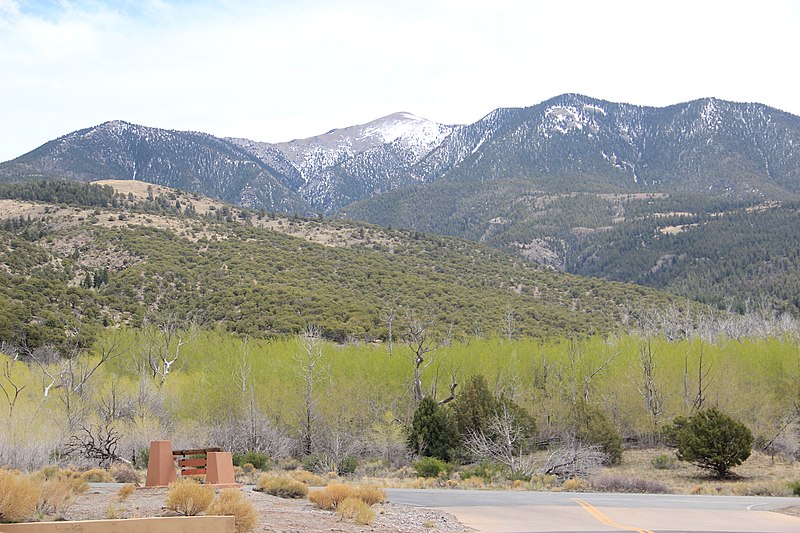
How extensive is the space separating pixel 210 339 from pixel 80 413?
16652 millimetres

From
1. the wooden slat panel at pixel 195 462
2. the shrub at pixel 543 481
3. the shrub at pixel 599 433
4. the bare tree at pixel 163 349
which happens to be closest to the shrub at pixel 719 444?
the shrub at pixel 599 433

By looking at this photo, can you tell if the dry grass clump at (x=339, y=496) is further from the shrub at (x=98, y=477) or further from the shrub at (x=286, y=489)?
the shrub at (x=98, y=477)

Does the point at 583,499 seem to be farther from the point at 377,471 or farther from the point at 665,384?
the point at 665,384

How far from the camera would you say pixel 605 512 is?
19.8 meters

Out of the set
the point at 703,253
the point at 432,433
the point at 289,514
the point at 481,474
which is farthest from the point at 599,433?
the point at 703,253

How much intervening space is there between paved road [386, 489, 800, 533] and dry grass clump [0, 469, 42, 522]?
27.0ft

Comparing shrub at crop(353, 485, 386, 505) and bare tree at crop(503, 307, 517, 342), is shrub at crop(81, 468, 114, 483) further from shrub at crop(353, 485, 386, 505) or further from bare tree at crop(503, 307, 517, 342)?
bare tree at crop(503, 307, 517, 342)

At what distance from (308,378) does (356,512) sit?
1124 inches

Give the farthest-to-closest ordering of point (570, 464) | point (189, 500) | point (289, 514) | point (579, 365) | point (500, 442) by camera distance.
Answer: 1. point (579, 365)
2. point (500, 442)
3. point (570, 464)
4. point (289, 514)
5. point (189, 500)

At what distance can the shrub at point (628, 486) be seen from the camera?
28625 mm

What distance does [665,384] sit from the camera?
48844 millimetres

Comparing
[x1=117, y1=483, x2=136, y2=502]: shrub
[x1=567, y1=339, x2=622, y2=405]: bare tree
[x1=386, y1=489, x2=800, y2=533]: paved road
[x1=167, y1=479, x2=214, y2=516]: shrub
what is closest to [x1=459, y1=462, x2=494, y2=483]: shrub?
[x1=386, y1=489, x2=800, y2=533]: paved road

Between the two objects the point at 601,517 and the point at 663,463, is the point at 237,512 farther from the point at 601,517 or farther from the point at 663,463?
the point at 663,463

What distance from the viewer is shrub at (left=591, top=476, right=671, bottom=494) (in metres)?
28.6
